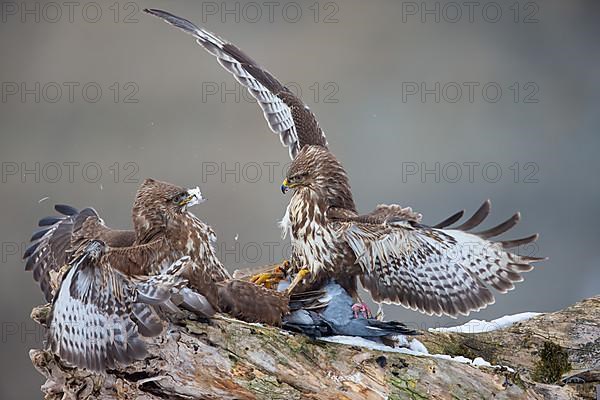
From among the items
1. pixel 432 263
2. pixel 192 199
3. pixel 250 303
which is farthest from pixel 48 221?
pixel 432 263

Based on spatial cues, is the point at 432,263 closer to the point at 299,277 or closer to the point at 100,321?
the point at 299,277

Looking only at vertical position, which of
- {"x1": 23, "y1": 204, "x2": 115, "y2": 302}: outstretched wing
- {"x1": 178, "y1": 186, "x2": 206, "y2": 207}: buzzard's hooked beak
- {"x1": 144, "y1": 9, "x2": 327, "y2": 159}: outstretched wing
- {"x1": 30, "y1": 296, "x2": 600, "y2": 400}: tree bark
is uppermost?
{"x1": 144, "y1": 9, "x2": 327, "y2": 159}: outstretched wing

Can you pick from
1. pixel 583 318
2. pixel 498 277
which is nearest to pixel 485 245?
pixel 498 277

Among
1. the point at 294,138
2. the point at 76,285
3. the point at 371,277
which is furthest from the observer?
the point at 294,138

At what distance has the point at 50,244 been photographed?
279 cm

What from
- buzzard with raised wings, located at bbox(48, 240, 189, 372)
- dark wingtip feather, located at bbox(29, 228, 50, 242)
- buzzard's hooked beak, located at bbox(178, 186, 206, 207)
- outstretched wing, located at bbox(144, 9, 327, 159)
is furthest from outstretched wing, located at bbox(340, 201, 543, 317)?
dark wingtip feather, located at bbox(29, 228, 50, 242)

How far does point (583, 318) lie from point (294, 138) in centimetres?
129

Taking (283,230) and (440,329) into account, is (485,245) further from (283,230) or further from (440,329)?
(283,230)

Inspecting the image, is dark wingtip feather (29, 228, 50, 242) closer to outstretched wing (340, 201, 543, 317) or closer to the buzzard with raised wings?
the buzzard with raised wings

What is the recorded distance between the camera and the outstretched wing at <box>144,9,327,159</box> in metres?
3.12

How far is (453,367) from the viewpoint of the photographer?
7.36 feet

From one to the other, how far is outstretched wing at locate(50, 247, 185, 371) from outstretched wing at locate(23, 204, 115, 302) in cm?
80

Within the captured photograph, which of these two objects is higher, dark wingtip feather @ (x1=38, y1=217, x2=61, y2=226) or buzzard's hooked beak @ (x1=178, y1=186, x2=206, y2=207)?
buzzard's hooked beak @ (x1=178, y1=186, x2=206, y2=207)

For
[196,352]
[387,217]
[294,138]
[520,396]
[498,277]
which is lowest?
[520,396]
